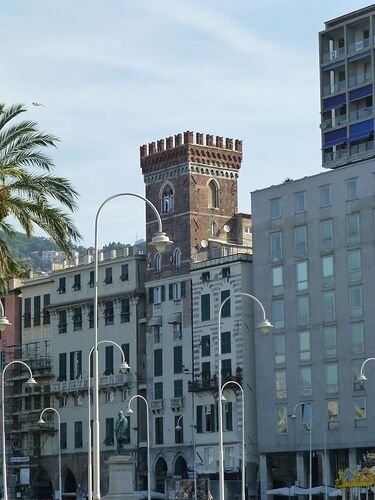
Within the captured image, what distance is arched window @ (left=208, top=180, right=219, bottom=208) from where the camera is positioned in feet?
385

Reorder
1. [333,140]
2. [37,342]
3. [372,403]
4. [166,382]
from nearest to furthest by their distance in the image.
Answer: [372,403], [166,382], [333,140], [37,342]

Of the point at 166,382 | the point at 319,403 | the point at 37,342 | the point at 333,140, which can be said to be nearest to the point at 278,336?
the point at 319,403

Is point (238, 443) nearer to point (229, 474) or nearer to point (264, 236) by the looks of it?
point (229, 474)

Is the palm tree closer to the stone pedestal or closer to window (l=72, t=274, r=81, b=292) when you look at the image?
the stone pedestal

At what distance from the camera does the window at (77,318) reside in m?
126

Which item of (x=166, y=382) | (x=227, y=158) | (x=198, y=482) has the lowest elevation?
(x=198, y=482)

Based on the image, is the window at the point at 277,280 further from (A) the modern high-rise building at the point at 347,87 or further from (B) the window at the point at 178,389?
(A) the modern high-rise building at the point at 347,87

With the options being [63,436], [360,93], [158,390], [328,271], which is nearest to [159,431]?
[158,390]

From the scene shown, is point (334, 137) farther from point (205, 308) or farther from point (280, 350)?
point (280, 350)

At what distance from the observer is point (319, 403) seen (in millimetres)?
100812

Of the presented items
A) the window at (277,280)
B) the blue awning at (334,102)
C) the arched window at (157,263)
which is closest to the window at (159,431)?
the arched window at (157,263)

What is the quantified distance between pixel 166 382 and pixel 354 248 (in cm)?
2408

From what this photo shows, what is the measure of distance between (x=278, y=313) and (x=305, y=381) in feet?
19.5

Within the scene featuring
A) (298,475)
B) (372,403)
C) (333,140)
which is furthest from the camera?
(333,140)
